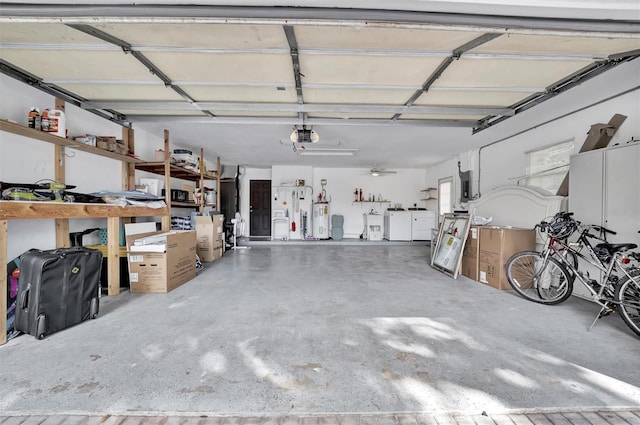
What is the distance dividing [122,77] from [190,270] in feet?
8.10

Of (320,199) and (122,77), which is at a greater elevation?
(122,77)

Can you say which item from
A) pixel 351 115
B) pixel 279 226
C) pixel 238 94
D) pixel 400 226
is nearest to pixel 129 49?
pixel 238 94

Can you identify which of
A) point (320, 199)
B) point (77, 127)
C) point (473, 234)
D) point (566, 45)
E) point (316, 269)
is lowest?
point (316, 269)

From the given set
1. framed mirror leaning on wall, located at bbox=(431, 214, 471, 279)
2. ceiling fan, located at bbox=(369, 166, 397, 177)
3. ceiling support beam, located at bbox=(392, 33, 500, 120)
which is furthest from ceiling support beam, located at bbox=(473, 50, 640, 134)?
ceiling fan, located at bbox=(369, 166, 397, 177)

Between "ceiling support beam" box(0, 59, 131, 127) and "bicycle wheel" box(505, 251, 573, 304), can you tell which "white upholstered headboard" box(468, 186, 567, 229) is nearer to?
"bicycle wheel" box(505, 251, 573, 304)

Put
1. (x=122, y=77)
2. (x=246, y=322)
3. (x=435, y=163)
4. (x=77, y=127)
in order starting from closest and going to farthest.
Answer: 1. (x=246, y=322)
2. (x=122, y=77)
3. (x=77, y=127)
4. (x=435, y=163)

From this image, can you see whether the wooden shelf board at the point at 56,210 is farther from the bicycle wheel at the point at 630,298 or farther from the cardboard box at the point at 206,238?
the bicycle wheel at the point at 630,298

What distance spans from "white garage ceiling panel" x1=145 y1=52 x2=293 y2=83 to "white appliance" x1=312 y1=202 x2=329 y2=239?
546cm

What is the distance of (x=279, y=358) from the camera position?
1643 millimetres

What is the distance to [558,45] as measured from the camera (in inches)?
71.3

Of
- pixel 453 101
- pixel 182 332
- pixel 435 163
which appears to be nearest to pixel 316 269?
pixel 182 332

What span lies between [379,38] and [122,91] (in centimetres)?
278

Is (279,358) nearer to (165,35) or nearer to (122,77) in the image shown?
(165,35)

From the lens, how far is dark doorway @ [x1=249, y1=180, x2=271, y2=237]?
8242mm
